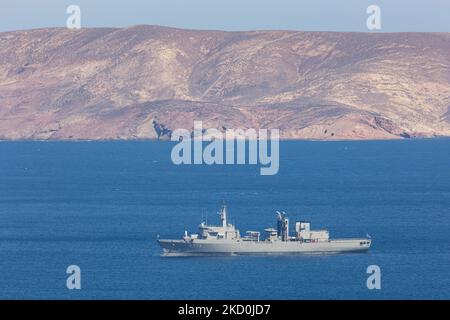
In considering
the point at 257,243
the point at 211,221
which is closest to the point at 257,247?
the point at 257,243

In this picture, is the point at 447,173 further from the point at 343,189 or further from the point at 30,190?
the point at 30,190

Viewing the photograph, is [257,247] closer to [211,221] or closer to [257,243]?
[257,243]

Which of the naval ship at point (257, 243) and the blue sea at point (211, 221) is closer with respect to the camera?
the blue sea at point (211, 221)

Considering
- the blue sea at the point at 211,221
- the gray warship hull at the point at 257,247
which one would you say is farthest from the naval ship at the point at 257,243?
the blue sea at the point at 211,221

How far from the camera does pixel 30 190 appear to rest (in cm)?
14425

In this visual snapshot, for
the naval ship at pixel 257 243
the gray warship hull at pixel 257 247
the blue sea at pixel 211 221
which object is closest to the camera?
the blue sea at pixel 211 221

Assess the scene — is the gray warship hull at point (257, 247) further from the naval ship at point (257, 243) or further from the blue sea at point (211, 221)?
the blue sea at point (211, 221)

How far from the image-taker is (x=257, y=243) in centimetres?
7819

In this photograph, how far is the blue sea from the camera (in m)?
62.7

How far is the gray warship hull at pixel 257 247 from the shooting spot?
77.5 meters

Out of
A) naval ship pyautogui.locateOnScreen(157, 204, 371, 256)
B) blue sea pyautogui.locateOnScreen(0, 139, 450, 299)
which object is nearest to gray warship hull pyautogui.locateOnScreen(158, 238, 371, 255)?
naval ship pyautogui.locateOnScreen(157, 204, 371, 256)

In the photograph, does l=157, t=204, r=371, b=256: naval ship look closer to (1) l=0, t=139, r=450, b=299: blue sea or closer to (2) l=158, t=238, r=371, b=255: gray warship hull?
(2) l=158, t=238, r=371, b=255: gray warship hull
